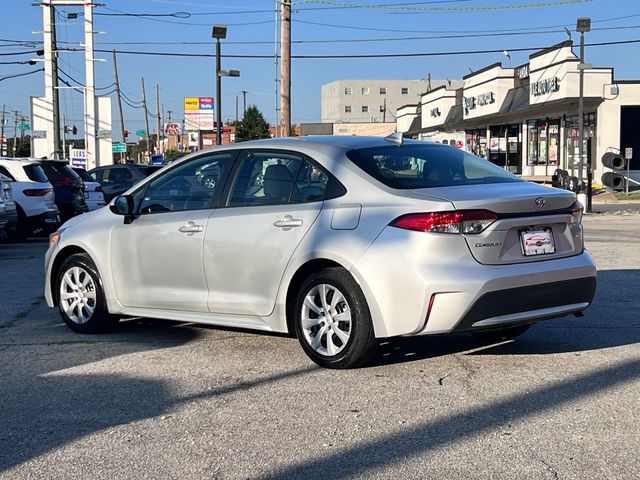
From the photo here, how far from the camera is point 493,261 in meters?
5.16

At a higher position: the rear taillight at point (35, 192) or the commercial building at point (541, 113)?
the commercial building at point (541, 113)

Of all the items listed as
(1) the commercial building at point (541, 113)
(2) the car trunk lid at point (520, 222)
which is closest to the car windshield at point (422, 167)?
(2) the car trunk lid at point (520, 222)

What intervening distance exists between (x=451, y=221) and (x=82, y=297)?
3.61 metres

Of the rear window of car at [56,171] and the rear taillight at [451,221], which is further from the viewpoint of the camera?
the rear window of car at [56,171]

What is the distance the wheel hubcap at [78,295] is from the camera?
6.94m

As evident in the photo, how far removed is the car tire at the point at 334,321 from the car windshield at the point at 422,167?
81cm

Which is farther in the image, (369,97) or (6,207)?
(369,97)

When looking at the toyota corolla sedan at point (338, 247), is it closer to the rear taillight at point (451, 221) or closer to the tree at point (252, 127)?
the rear taillight at point (451, 221)

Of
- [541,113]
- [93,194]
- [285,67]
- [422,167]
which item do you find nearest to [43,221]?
[93,194]

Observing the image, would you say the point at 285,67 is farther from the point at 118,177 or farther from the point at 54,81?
the point at 54,81

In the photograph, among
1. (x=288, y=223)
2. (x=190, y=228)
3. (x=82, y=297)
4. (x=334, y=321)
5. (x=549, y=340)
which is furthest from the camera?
(x=82, y=297)

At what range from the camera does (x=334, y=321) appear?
18.1ft

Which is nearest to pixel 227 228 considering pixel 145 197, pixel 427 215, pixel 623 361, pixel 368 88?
pixel 145 197

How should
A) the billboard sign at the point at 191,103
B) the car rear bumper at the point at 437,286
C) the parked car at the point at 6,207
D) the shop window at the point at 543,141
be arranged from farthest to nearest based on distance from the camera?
1. the billboard sign at the point at 191,103
2. the shop window at the point at 543,141
3. the parked car at the point at 6,207
4. the car rear bumper at the point at 437,286
